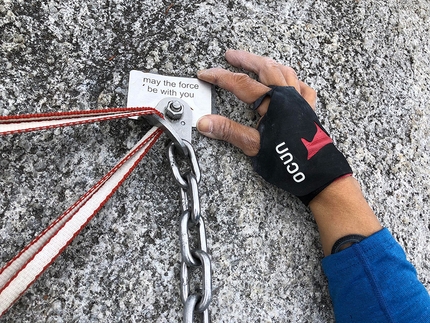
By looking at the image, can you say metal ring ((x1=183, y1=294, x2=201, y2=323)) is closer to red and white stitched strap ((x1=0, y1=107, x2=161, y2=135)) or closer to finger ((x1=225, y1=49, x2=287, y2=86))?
red and white stitched strap ((x1=0, y1=107, x2=161, y2=135))

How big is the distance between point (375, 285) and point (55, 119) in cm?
99

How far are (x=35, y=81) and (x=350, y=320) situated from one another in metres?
1.16

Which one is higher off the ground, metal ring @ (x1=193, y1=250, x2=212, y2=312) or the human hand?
the human hand

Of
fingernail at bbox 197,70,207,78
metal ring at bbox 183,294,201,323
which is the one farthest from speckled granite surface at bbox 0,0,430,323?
metal ring at bbox 183,294,201,323

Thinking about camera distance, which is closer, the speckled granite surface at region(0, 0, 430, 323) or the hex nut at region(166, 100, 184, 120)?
the speckled granite surface at region(0, 0, 430, 323)

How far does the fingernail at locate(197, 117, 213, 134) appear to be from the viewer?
1.29 m

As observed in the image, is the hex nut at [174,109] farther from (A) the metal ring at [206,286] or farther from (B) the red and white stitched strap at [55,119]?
(A) the metal ring at [206,286]

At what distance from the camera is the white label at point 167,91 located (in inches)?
51.8

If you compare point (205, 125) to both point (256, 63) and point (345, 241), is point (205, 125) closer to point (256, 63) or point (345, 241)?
point (256, 63)

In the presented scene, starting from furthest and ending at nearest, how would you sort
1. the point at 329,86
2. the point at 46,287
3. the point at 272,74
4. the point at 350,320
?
1. the point at 329,86
2. the point at 272,74
3. the point at 350,320
4. the point at 46,287

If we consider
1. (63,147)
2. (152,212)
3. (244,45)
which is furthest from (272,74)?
(63,147)

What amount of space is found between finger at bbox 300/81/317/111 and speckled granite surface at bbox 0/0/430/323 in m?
0.07

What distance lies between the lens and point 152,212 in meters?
1.22

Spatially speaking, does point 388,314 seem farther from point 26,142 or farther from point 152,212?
point 26,142
